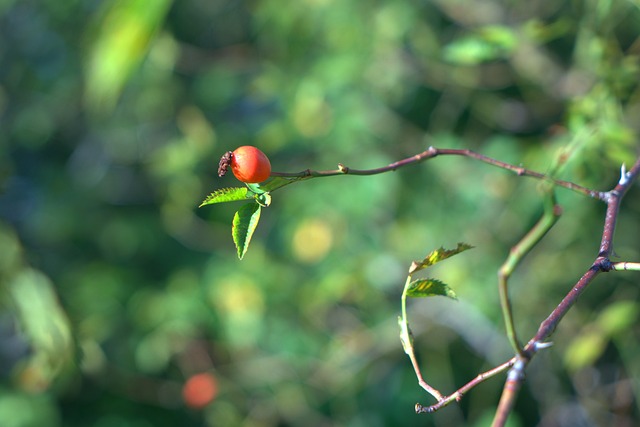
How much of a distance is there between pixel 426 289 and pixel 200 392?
1.69 metres

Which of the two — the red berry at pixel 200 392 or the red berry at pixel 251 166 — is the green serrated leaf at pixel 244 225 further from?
the red berry at pixel 200 392

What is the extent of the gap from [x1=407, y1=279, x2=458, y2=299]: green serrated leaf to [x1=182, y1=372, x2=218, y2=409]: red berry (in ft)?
5.50

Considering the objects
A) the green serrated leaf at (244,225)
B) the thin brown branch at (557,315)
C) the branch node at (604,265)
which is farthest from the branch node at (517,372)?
the green serrated leaf at (244,225)

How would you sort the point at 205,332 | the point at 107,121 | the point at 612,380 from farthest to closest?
the point at 107,121
the point at 205,332
the point at 612,380

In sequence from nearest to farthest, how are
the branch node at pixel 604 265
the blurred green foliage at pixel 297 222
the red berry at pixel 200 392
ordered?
the branch node at pixel 604 265
the blurred green foliage at pixel 297 222
the red berry at pixel 200 392

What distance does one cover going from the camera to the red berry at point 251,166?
0.63 meters

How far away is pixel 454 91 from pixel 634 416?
0.86 m

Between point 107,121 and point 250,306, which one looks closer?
point 250,306

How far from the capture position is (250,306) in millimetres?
2260

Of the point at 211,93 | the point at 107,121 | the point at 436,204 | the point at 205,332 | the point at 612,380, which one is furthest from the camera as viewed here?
the point at 107,121

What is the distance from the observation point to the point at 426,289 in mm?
664

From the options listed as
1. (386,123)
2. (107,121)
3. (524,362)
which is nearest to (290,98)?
(386,123)

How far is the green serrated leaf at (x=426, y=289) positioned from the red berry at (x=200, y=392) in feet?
5.50

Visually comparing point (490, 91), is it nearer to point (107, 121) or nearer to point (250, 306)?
point (250, 306)
